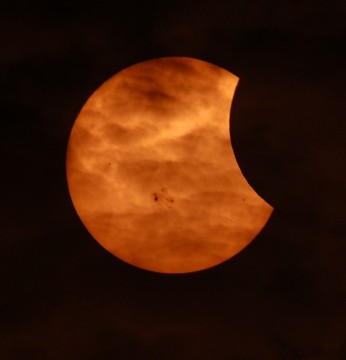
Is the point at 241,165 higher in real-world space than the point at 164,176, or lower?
higher

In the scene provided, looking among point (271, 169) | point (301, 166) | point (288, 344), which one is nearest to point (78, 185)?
Result: point (271, 169)

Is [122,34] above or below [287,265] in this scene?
above

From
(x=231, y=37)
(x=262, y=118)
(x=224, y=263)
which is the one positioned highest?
(x=231, y=37)

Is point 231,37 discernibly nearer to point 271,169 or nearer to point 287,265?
point 271,169
